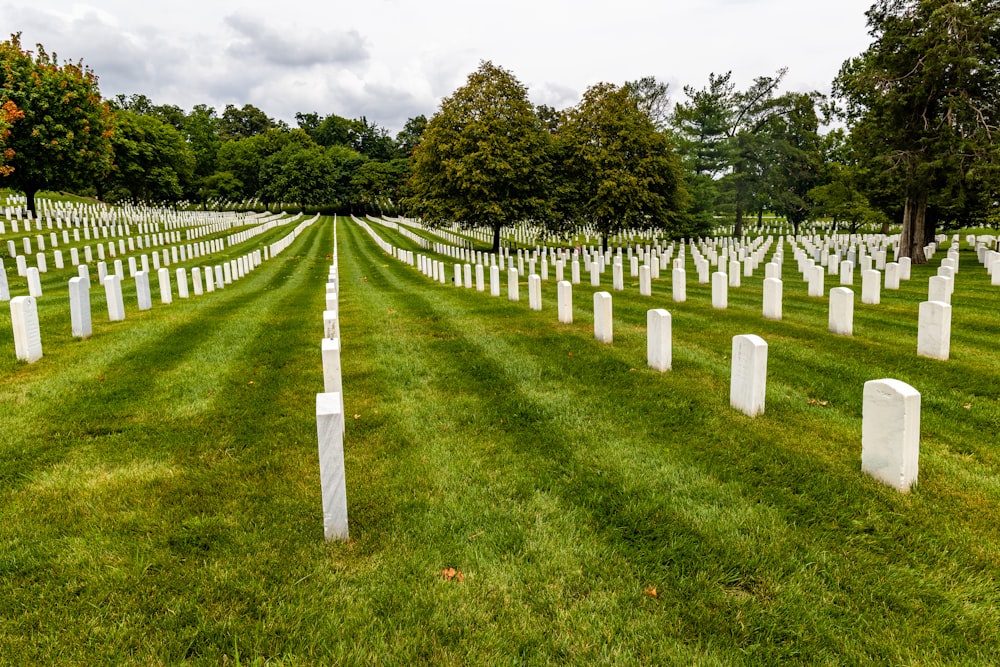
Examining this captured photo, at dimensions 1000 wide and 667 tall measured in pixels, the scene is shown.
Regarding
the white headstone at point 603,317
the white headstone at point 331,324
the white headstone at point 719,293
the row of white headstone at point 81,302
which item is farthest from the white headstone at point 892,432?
the row of white headstone at point 81,302

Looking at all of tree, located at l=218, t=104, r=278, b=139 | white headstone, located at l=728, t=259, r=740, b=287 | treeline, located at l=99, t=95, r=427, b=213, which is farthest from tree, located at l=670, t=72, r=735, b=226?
tree, located at l=218, t=104, r=278, b=139

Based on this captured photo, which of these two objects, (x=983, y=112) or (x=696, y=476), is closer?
(x=696, y=476)

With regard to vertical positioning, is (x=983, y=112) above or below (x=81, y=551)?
above

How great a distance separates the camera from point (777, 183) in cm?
5206

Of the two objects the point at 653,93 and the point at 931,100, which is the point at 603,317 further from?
the point at 653,93

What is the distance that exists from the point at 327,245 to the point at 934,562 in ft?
136

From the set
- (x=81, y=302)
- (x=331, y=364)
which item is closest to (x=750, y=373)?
(x=331, y=364)

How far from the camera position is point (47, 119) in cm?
3050

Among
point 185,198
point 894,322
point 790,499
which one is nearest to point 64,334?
Result: point 790,499

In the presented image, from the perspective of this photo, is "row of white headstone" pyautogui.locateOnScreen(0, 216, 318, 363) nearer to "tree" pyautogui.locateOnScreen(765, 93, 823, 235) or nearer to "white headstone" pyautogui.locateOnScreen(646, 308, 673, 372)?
"white headstone" pyautogui.locateOnScreen(646, 308, 673, 372)

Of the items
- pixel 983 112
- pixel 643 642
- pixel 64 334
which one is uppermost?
pixel 983 112

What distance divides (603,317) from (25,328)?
327 inches

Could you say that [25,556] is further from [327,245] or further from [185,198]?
[185,198]

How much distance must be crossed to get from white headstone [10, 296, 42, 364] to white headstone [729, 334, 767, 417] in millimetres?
8991
